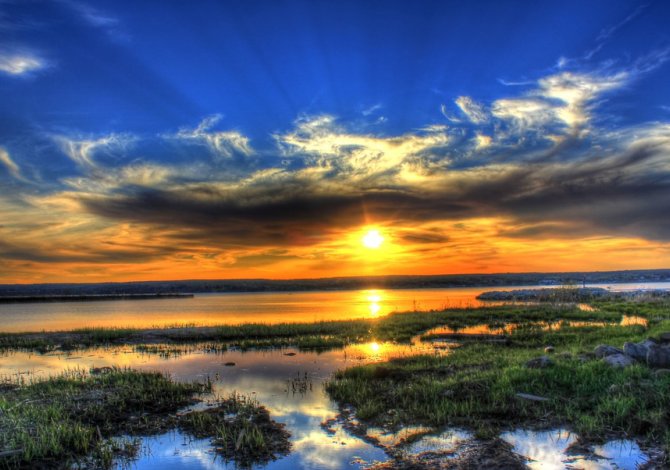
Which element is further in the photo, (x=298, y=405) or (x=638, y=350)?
(x=638, y=350)

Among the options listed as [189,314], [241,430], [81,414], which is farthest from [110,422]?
[189,314]

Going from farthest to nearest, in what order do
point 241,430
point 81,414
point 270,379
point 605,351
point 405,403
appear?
point 270,379 < point 605,351 < point 405,403 < point 81,414 < point 241,430

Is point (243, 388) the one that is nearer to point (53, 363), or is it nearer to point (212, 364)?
point (212, 364)

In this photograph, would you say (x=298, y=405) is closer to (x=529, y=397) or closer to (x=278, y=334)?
(x=529, y=397)

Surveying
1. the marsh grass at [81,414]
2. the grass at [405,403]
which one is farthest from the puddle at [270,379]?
the marsh grass at [81,414]

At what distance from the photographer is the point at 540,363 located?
18.7 metres

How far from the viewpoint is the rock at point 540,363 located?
18438 millimetres

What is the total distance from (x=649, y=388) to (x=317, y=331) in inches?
1115

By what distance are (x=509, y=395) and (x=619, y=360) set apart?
19.2 feet

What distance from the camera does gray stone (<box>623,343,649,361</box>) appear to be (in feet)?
60.2

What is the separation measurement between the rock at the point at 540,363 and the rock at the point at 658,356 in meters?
3.60

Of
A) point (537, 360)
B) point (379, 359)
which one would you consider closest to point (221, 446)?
point (537, 360)

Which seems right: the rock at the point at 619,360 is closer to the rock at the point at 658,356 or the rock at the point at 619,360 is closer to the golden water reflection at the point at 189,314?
the rock at the point at 658,356

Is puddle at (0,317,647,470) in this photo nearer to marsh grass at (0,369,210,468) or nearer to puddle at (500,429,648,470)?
puddle at (500,429,648,470)
